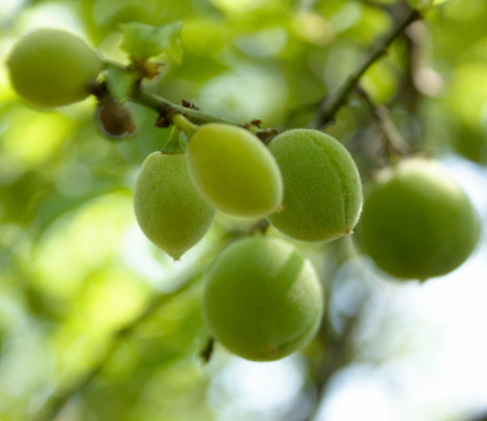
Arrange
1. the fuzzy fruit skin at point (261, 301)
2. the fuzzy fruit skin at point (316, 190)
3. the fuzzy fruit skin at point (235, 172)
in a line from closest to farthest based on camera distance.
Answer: the fuzzy fruit skin at point (235, 172) → the fuzzy fruit skin at point (316, 190) → the fuzzy fruit skin at point (261, 301)

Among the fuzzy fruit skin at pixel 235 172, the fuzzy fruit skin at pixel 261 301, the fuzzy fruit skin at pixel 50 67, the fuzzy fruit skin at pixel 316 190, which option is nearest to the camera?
the fuzzy fruit skin at pixel 235 172

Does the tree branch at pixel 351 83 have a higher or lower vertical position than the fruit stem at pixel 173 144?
lower

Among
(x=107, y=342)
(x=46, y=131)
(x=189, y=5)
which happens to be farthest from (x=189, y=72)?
(x=107, y=342)

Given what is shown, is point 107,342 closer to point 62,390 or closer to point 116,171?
point 62,390

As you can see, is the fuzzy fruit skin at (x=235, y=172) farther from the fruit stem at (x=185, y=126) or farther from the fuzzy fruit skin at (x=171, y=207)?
the fuzzy fruit skin at (x=171, y=207)

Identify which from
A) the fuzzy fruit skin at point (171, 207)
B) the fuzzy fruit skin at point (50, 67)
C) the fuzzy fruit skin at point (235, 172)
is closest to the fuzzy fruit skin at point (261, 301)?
the fuzzy fruit skin at point (171, 207)

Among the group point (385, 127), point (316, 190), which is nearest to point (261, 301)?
point (316, 190)

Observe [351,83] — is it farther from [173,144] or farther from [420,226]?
[173,144]
